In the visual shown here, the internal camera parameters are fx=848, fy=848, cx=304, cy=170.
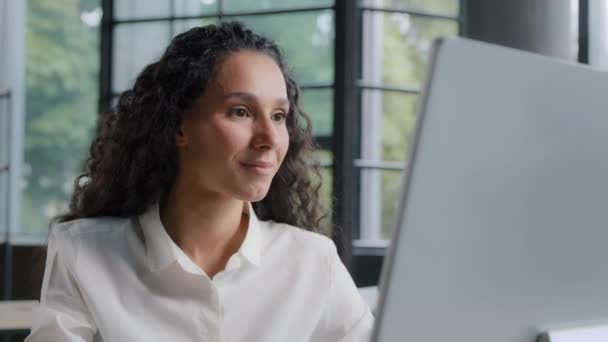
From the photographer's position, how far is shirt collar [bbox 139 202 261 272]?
1356mm

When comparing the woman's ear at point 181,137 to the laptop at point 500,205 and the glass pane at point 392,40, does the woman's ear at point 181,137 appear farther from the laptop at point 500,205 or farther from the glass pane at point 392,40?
the glass pane at point 392,40

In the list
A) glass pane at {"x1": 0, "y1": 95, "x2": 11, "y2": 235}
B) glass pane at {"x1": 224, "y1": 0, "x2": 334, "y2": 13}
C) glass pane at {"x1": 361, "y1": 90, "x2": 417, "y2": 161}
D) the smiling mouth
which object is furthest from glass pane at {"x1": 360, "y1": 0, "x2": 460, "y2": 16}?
the smiling mouth

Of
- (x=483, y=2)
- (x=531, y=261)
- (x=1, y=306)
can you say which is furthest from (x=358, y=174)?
(x=531, y=261)

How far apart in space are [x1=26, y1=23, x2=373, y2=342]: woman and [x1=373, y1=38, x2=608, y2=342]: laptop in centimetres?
61

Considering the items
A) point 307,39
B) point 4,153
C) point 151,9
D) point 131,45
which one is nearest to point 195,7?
point 151,9

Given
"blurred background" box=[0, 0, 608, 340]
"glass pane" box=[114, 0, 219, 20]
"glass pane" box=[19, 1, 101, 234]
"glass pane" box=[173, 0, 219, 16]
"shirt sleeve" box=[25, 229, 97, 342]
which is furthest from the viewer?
"glass pane" box=[19, 1, 101, 234]

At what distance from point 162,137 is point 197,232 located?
179mm

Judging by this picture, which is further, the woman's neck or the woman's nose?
the woman's neck

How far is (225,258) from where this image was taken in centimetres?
142

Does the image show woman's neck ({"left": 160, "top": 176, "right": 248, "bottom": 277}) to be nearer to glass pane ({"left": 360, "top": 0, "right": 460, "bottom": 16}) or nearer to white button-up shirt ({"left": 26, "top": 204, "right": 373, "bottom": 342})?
white button-up shirt ({"left": 26, "top": 204, "right": 373, "bottom": 342})

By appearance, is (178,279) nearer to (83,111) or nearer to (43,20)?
(83,111)

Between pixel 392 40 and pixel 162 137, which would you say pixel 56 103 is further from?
pixel 162 137

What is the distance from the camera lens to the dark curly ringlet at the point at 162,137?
1440 mm

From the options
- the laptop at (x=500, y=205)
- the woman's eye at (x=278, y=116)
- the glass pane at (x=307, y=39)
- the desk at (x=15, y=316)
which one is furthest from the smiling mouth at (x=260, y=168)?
the glass pane at (x=307, y=39)
